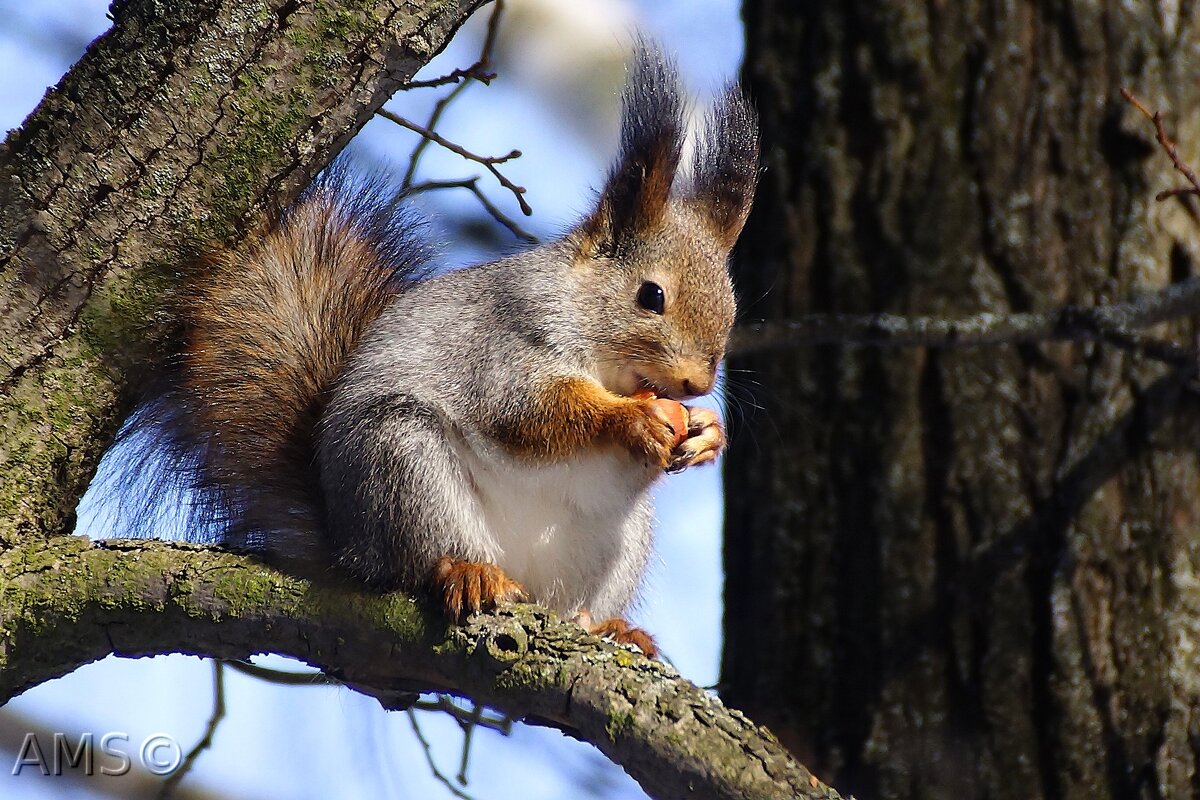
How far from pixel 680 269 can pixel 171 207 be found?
87cm

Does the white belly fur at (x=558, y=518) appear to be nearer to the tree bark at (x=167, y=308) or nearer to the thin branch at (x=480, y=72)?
the tree bark at (x=167, y=308)

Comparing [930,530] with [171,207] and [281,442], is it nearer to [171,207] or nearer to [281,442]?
[281,442]

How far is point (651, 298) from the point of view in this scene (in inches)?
86.3

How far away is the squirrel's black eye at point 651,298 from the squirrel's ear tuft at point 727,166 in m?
0.26

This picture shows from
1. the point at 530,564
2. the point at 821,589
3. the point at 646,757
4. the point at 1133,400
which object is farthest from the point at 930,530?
the point at 646,757

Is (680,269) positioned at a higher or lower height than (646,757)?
higher

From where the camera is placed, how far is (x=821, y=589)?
263 cm

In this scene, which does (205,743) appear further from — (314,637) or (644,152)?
(644,152)

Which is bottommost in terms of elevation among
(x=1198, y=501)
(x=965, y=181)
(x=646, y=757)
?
(x=646, y=757)

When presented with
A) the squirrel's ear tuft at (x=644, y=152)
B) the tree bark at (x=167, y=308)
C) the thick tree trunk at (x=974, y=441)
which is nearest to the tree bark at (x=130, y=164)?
the tree bark at (x=167, y=308)

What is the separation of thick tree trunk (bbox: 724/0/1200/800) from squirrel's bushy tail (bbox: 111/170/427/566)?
1001mm

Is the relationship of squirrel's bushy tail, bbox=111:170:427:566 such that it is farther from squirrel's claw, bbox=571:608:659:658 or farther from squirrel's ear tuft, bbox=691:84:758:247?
squirrel's ear tuft, bbox=691:84:758:247

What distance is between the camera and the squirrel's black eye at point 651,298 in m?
2.19

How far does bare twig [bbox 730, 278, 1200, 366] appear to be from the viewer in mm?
2252
